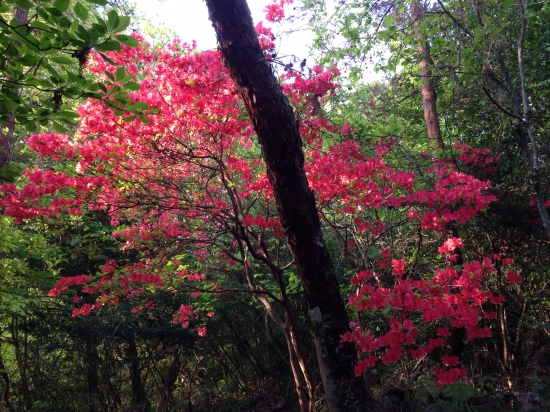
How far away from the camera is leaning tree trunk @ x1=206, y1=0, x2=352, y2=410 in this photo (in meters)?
3.33

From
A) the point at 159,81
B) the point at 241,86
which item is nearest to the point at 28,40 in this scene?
the point at 241,86

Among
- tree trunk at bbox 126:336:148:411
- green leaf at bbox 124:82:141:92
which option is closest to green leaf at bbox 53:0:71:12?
green leaf at bbox 124:82:141:92

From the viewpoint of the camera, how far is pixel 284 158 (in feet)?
10.9

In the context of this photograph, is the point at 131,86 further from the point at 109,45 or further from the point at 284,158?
the point at 284,158

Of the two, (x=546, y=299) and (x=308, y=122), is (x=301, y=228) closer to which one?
(x=308, y=122)

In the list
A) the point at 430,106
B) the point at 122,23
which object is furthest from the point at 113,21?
the point at 430,106

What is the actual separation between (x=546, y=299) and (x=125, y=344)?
7.25m

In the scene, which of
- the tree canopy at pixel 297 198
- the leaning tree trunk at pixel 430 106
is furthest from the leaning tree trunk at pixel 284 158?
the leaning tree trunk at pixel 430 106

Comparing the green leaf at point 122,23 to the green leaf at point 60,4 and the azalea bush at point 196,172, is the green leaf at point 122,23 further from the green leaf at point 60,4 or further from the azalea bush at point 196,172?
the azalea bush at point 196,172

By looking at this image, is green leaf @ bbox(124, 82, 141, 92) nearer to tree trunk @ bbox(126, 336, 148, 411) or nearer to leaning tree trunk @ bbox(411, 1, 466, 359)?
leaning tree trunk @ bbox(411, 1, 466, 359)

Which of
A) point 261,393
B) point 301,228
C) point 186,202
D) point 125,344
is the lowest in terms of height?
point 261,393

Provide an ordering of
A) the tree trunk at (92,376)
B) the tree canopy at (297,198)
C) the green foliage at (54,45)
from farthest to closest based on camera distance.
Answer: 1. the tree trunk at (92,376)
2. the tree canopy at (297,198)
3. the green foliage at (54,45)

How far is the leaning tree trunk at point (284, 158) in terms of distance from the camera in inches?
131

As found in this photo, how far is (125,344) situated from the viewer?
845cm
